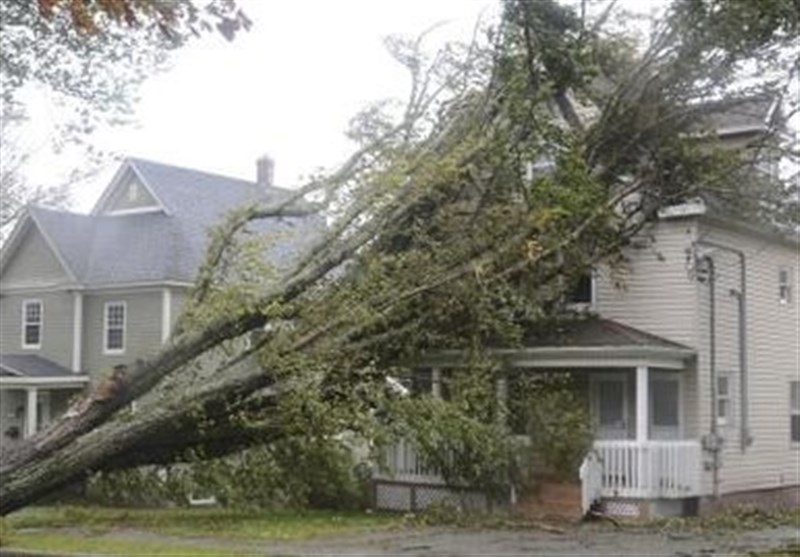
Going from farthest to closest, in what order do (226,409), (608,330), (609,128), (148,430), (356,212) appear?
(608,330), (609,128), (356,212), (226,409), (148,430)

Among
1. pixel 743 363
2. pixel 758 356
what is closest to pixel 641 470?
pixel 743 363

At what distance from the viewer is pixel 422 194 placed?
63.6 ft

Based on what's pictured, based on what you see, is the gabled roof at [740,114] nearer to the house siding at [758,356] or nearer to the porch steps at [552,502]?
the house siding at [758,356]

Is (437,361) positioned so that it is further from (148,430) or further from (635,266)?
(148,430)

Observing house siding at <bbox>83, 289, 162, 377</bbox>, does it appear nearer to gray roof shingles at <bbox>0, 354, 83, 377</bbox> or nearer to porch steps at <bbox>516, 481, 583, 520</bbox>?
gray roof shingles at <bbox>0, 354, 83, 377</bbox>

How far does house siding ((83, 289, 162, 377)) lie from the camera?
104 ft

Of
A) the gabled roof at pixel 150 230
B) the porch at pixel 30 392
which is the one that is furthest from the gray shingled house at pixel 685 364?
the porch at pixel 30 392

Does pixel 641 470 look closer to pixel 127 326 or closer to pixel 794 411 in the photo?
pixel 794 411

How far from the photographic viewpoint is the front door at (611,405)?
79.3ft

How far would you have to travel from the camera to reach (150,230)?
3319 centimetres

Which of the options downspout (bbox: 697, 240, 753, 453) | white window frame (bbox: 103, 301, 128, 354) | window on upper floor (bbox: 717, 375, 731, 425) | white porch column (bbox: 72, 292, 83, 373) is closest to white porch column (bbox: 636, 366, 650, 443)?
window on upper floor (bbox: 717, 375, 731, 425)

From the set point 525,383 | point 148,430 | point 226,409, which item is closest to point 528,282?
point 525,383

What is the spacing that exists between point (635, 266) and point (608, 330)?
54.3 inches

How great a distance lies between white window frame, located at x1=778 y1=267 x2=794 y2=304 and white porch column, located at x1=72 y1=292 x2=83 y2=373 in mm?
16989
